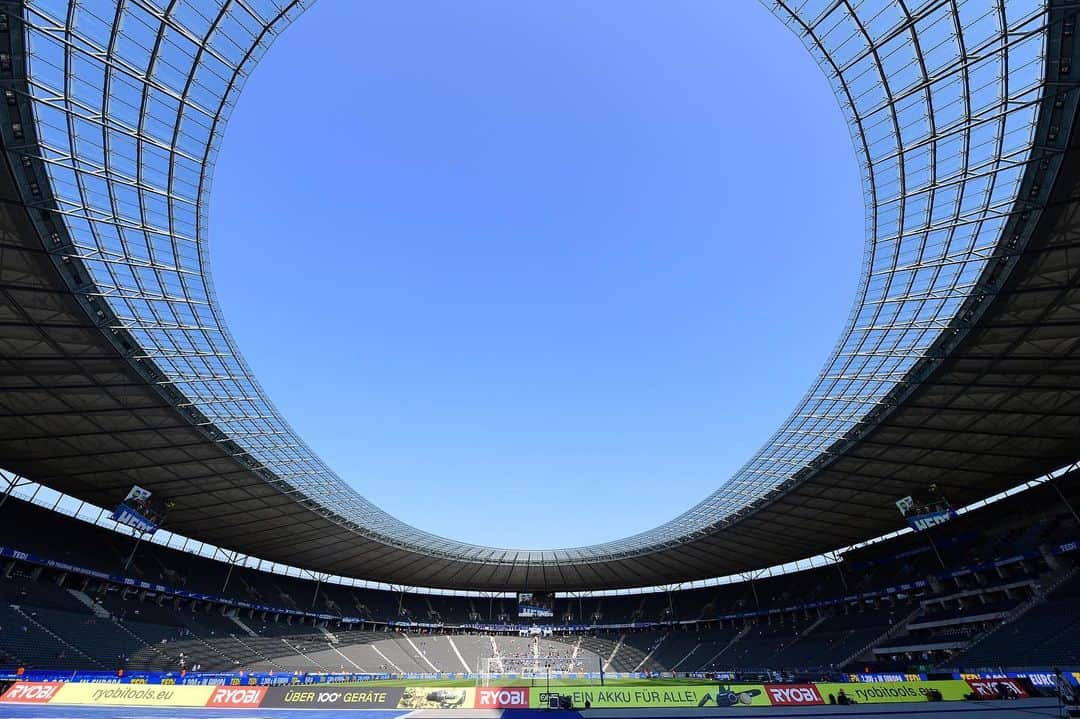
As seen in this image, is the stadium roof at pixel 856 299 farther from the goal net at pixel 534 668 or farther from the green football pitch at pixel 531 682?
the goal net at pixel 534 668

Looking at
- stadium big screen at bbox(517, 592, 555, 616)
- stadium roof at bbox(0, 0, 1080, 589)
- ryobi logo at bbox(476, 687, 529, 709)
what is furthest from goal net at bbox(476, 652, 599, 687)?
ryobi logo at bbox(476, 687, 529, 709)

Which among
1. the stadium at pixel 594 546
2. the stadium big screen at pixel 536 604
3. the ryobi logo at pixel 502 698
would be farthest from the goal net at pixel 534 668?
the ryobi logo at pixel 502 698

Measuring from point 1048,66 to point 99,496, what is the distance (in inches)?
2686

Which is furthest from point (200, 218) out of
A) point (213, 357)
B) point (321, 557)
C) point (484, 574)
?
point (484, 574)

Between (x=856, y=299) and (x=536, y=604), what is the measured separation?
281ft

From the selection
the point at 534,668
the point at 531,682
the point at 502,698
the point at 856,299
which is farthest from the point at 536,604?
the point at 856,299

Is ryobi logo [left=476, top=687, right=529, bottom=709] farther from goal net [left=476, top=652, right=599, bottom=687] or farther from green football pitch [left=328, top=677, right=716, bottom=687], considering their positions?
goal net [left=476, top=652, right=599, bottom=687]

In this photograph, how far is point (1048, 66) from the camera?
17.2m

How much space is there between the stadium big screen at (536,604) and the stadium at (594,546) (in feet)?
53.3

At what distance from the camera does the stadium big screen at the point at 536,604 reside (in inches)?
3814

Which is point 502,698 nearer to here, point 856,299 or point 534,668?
point 856,299

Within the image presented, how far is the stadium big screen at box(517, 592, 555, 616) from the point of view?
3814 inches

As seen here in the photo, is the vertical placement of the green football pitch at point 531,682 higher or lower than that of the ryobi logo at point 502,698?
lower

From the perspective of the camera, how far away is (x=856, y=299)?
2991cm
